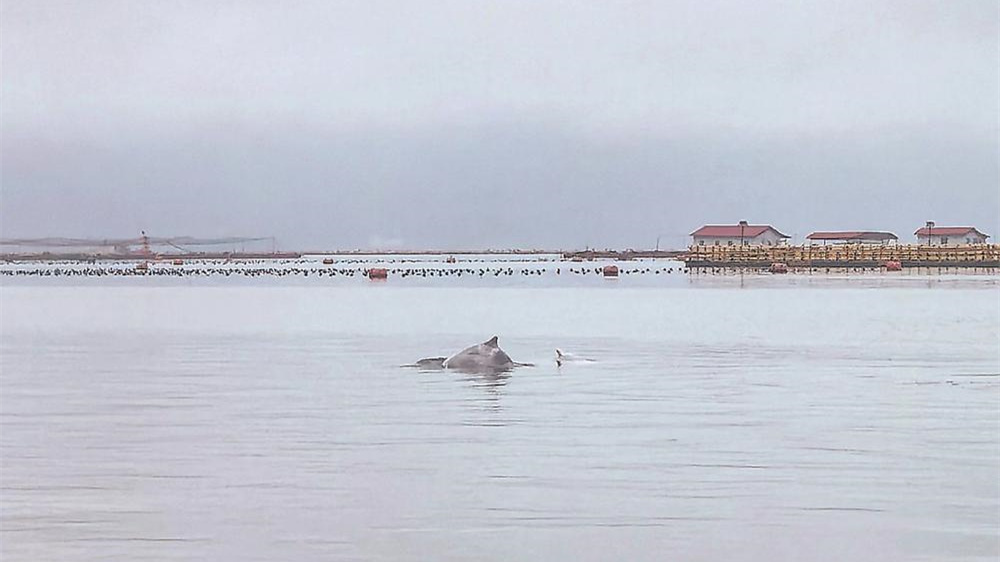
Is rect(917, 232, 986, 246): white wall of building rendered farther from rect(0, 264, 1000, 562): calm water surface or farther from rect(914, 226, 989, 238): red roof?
rect(0, 264, 1000, 562): calm water surface

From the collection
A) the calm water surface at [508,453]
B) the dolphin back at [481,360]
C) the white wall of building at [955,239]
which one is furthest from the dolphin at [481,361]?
the white wall of building at [955,239]

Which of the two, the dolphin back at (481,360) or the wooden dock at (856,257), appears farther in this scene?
the wooden dock at (856,257)

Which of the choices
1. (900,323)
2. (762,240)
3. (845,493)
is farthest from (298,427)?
(762,240)

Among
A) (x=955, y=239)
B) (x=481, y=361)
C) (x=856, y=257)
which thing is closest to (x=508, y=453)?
(x=481, y=361)

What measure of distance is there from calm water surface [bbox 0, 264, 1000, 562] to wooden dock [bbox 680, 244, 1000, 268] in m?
63.6

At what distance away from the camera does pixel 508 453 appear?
35.4 feet

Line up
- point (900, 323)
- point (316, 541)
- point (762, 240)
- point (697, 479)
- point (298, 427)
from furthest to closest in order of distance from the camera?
1. point (762, 240)
2. point (900, 323)
3. point (298, 427)
4. point (697, 479)
5. point (316, 541)

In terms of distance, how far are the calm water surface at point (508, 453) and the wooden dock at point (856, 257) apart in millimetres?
63608

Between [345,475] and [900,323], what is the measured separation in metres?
22.0

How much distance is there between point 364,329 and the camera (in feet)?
98.3

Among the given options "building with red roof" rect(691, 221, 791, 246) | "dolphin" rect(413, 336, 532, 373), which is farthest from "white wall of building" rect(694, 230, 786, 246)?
"dolphin" rect(413, 336, 532, 373)

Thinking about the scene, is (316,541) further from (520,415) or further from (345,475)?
(520,415)

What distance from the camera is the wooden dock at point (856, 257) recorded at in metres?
86.4

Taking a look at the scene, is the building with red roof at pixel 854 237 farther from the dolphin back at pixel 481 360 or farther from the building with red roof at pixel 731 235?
the dolphin back at pixel 481 360
